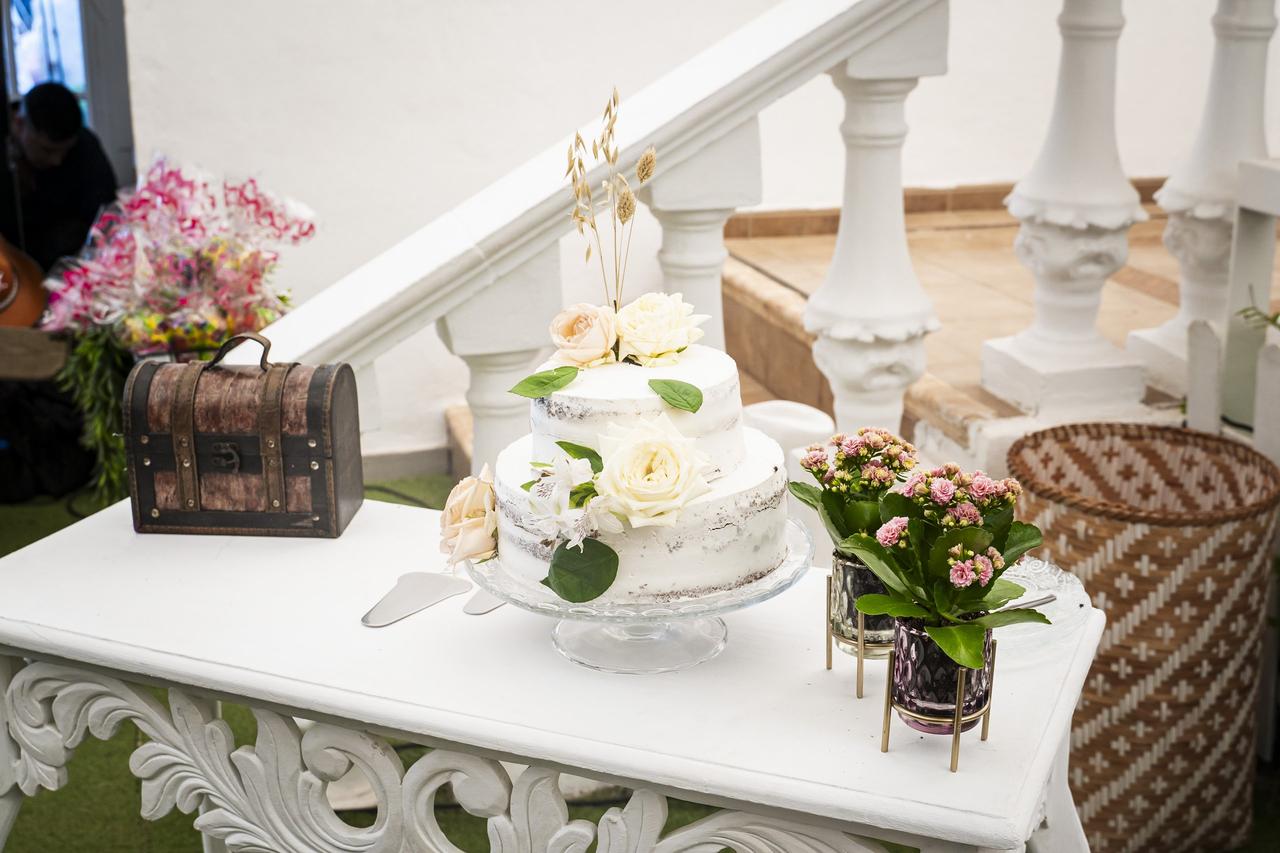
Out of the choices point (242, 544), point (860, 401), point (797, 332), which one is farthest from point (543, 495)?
→ point (797, 332)

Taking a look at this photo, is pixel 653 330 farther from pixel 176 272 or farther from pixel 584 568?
pixel 176 272

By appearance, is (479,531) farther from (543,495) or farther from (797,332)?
(797,332)

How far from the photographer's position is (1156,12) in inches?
165

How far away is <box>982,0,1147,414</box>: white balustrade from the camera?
216 cm

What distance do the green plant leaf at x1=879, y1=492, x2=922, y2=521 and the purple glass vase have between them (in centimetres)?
8

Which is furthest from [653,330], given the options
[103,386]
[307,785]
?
[103,386]

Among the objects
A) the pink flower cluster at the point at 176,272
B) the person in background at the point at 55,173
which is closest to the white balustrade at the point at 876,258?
the pink flower cluster at the point at 176,272

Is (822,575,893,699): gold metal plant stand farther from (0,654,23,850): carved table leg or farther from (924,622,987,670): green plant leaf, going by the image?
(0,654,23,850): carved table leg

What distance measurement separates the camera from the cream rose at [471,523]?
1.20 meters

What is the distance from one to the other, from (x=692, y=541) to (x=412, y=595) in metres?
0.36

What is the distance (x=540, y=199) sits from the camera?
5.55ft

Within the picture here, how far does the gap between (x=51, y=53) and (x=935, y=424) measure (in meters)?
2.59

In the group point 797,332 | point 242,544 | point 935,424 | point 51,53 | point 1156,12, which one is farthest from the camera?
point 1156,12

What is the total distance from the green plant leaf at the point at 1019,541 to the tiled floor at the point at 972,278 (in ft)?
4.63
